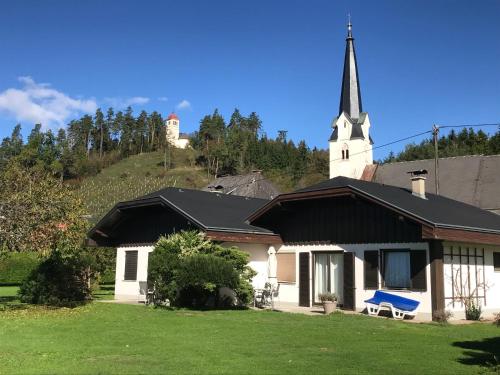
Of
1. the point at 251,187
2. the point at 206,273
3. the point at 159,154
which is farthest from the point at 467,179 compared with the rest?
the point at 159,154

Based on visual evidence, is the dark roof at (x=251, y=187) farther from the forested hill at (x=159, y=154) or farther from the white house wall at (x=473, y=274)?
the white house wall at (x=473, y=274)

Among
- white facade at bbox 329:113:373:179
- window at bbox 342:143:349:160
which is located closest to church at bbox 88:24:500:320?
white facade at bbox 329:113:373:179

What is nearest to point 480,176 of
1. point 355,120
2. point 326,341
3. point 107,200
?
point 355,120

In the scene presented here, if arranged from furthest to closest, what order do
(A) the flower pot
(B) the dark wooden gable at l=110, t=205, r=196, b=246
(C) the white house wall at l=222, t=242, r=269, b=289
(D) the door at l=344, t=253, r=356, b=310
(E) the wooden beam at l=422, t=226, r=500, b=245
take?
(B) the dark wooden gable at l=110, t=205, r=196, b=246 → (C) the white house wall at l=222, t=242, r=269, b=289 → (D) the door at l=344, t=253, r=356, b=310 → (A) the flower pot → (E) the wooden beam at l=422, t=226, r=500, b=245

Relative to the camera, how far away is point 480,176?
31016mm

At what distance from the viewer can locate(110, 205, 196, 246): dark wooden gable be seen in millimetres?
20547

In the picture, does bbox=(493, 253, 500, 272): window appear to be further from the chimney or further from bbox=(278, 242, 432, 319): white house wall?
bbox=(278, 242, 432, 319): white house wall

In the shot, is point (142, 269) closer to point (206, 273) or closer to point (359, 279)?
point (206, 273)

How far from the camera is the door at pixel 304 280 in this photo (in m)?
17.7

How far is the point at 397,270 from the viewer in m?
15.5

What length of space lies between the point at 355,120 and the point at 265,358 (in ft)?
129

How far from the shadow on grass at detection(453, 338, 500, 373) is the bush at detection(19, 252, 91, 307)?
39.4 ft

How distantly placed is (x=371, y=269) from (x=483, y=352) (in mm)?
7143

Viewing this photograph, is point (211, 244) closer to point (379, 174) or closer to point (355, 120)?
point (379, 174)
